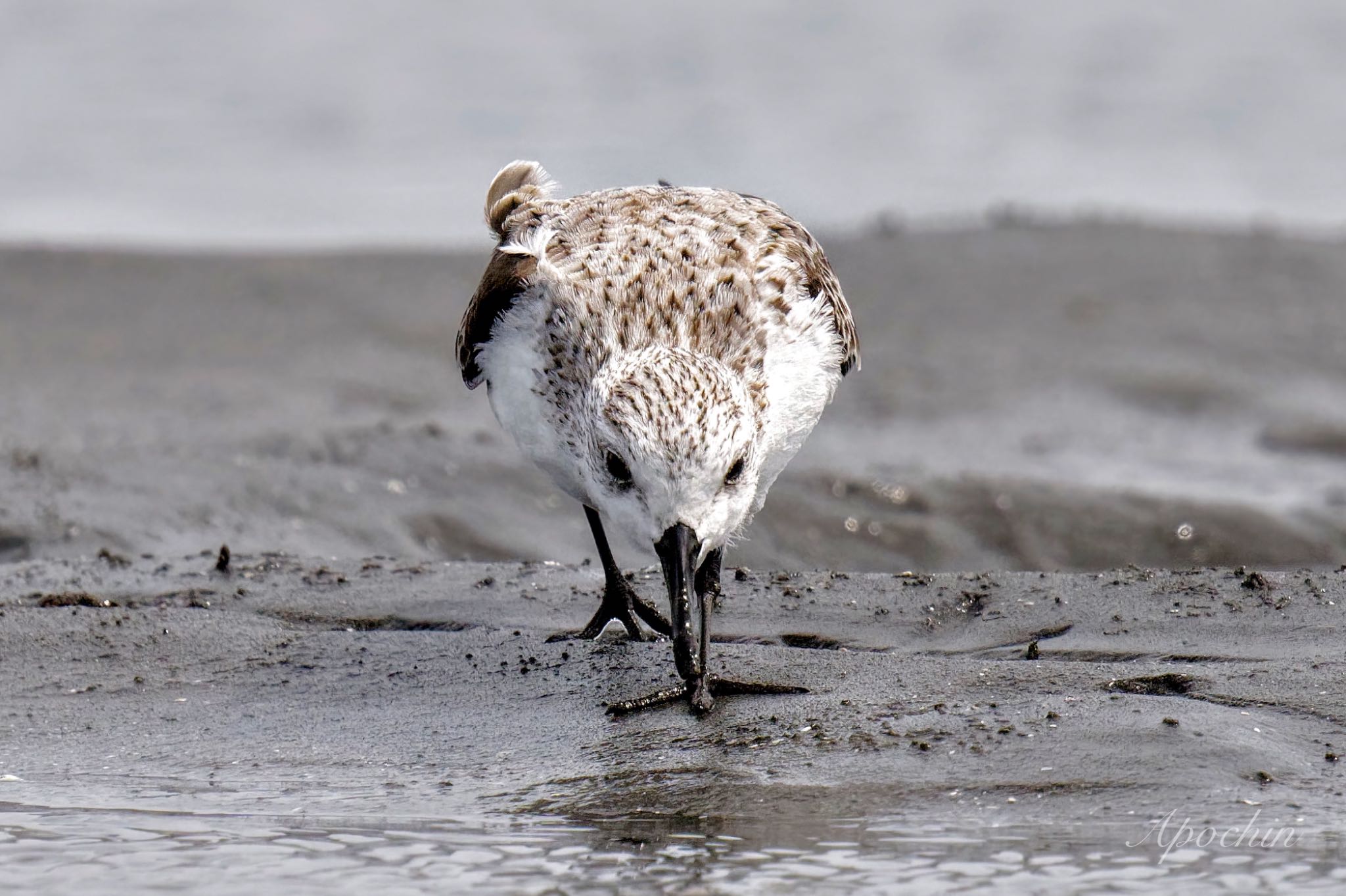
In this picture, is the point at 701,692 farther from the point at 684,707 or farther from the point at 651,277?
the point at 651,277

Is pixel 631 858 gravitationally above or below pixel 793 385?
below

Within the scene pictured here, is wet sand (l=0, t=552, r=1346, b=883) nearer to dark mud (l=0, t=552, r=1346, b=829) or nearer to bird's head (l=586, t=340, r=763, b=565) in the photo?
dark mud (l=0, t=552, r=1346, b=829)

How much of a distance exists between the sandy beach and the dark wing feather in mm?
867

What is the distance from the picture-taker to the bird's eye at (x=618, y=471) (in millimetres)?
4973

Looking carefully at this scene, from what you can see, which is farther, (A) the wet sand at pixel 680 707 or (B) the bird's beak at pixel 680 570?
(B) the bird's beak at pixel 680 570

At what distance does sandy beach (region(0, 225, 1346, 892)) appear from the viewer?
4344mm

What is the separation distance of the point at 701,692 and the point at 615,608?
4.10 feet

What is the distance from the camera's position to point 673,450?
4.83 m

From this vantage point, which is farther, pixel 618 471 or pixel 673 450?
pixel 618 471

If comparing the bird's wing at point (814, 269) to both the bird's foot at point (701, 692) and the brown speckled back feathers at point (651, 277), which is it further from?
the bird's foot at point (701, 692)
